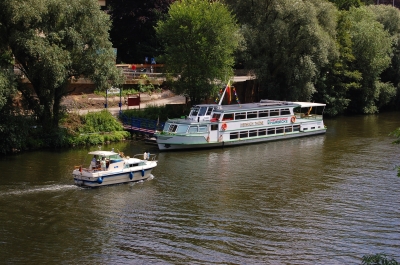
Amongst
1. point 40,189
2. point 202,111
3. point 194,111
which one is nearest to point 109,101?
point 194,111

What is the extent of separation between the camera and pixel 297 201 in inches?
1401

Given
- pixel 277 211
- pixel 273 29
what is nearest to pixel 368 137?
pixel 273 29

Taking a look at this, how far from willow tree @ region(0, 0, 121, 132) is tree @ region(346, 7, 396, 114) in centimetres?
3455

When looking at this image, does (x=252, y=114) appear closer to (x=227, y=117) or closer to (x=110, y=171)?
(x=227, y=117)

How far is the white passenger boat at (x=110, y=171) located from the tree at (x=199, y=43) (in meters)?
18.7

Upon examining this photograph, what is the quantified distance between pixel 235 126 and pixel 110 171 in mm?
17028

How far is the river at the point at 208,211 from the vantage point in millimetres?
27719

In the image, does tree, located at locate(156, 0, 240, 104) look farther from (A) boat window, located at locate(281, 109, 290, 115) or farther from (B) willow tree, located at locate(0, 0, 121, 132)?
(B) willow tree, located at locate(0, 0, 121, 132)

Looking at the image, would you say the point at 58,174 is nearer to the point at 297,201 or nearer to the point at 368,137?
the point at 297,201

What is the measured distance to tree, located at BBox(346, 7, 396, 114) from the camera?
Result: 7319 centimetres

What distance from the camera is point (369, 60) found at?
7369cm

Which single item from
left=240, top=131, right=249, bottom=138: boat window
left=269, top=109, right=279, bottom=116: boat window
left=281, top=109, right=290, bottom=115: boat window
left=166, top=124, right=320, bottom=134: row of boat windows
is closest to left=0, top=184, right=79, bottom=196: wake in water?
left=166, top=124, right=320, bottom=134: row of boat windows

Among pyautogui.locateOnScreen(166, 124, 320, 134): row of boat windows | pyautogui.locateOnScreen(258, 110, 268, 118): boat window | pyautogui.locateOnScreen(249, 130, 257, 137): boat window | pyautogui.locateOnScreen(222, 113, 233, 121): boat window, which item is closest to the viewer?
pyautogui.locateOnScreen(166, 124, 320, 134): row of boat windows

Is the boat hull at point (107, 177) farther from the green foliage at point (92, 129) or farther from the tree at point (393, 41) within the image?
the tree at point (393, 41)
